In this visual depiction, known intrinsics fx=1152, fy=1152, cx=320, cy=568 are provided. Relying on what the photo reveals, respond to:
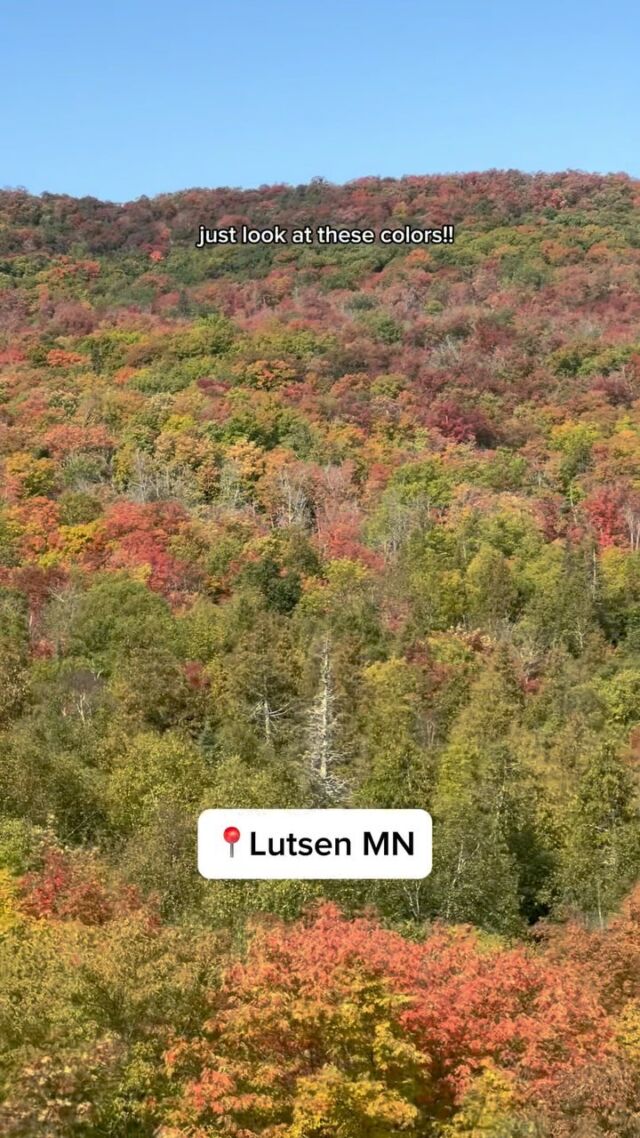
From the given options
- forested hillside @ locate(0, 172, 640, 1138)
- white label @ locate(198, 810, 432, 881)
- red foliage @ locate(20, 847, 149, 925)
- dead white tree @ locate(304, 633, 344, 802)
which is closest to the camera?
white label @ locate(198, 810, 432, 881)

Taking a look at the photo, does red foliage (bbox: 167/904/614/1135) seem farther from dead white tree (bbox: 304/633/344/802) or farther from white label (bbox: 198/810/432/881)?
dead white tree (bbox: 304/633/344/802)

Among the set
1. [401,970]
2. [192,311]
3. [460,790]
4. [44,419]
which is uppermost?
[192,311]

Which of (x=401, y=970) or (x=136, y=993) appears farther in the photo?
(x=401, y=970)

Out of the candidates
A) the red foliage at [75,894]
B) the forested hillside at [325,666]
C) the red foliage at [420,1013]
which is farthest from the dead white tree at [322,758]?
the red foliage at [420,1013]

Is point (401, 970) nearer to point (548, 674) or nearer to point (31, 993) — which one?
point (31, 993)

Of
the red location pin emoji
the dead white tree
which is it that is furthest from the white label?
the dead white tree

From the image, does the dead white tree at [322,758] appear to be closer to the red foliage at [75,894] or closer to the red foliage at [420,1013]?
the red foliage at [75,894]

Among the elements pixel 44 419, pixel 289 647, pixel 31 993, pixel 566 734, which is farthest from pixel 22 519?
pixel 31 993
